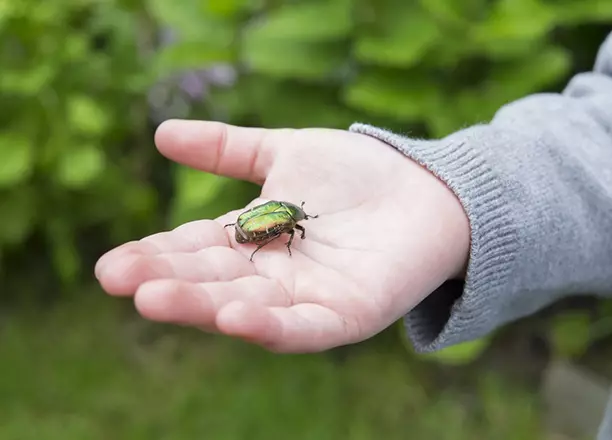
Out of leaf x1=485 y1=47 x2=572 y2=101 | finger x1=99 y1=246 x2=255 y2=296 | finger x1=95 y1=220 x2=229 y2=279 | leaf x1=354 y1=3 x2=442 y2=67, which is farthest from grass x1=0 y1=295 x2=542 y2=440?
finger x1=99 y1=246 x2=255 y2=296

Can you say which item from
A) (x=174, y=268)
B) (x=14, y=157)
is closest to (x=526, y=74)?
(x=174, y=268)

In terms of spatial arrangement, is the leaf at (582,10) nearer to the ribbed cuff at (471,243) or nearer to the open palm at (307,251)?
the ribbed cuff at (471,243)

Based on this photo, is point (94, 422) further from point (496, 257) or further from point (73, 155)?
point (496, 257)

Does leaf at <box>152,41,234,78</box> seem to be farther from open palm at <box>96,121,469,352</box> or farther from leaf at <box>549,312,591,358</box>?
leaf at <box>549,312,591,358</box>

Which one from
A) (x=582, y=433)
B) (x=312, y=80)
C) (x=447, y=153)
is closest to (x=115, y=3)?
(x=312, y=80)

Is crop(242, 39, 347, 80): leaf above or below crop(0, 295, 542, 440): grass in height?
above

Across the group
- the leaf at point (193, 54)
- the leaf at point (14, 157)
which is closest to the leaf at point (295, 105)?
the leaf at point (193, 54)
